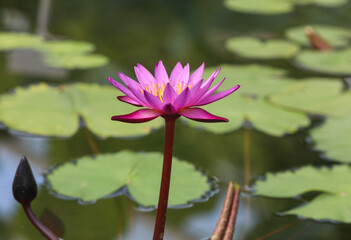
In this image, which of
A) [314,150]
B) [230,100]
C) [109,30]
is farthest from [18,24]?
[314,150]

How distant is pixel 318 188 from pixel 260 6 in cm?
243

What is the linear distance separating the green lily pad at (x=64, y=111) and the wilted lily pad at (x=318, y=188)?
0.48m

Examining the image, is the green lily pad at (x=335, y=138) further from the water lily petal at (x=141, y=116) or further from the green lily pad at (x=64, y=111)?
the water lily petal at (x=141, y=116)

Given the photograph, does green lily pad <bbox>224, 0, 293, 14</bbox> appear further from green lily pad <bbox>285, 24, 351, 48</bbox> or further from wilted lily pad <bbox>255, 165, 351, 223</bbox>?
wilted lily pad <bbox>255, 165, 351, 223</bbox>

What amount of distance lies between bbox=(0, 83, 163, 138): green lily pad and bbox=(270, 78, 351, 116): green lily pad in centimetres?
50

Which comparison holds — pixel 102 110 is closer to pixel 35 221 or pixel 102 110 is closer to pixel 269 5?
pixel 35 221

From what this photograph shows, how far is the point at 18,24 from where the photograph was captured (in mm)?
2822

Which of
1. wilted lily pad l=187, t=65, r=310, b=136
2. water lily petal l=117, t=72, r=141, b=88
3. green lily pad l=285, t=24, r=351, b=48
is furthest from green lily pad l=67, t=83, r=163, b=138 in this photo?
green lily pad l=285, t=24, r=351, b=48

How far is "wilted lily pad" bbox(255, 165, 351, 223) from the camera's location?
114cm

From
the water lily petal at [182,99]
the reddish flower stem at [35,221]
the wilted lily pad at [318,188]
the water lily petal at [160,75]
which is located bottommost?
the reddish flower stem at [35,221]

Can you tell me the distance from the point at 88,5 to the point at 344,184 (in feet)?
7.97

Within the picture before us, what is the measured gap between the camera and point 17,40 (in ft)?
8.04

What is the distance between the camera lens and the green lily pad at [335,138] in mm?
1435

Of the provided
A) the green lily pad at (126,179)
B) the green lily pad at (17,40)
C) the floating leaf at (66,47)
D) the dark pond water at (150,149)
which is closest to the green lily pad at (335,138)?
the dark pond water at (150,149)
